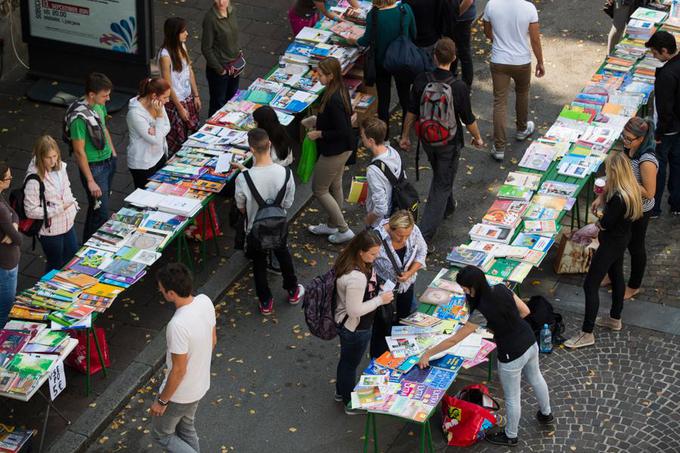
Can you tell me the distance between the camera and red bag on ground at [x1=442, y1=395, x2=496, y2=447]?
8.91 meters

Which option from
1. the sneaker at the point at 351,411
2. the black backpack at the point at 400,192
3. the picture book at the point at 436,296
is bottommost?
the sneaker at the point at 351,411

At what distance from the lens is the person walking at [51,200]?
377 inches

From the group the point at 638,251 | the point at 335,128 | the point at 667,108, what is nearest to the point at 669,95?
the point at 667,108

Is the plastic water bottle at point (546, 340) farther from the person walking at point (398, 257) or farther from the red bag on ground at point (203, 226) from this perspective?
the red bag on ground at point (203, 226)

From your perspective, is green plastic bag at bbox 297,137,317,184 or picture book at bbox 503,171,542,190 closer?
picture book at bbox 503,171,542,190

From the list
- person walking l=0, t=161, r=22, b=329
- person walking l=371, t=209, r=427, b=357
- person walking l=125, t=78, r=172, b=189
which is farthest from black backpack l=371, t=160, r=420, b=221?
person walking l=0, t=161, r=22, b=329

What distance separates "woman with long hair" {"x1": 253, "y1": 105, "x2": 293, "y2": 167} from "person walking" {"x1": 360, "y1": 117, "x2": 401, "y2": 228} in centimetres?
80

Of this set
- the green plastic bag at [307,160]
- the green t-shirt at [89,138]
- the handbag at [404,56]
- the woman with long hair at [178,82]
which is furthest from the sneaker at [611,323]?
the green t-shirt at [89,138]

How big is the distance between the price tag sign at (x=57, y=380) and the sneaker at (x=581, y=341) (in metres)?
4.38

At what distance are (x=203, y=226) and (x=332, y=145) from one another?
1515 mm

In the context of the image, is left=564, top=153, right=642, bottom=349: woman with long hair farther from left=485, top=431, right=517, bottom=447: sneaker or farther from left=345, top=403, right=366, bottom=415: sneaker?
left=345, top=403, right=366, bottom=415: sneaker

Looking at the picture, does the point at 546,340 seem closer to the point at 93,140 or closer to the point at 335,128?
the point at 335,128

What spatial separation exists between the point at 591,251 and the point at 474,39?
5717 mm

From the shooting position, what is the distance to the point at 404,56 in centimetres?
1256
